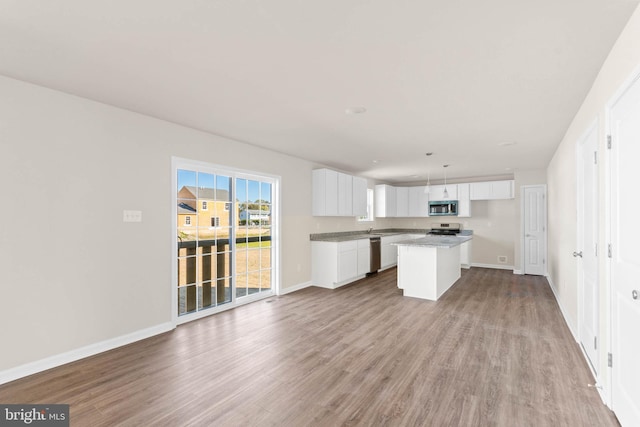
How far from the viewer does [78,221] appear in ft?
9.35

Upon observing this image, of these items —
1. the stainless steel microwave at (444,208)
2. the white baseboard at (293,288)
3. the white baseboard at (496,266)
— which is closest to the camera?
the white baseboard at (293,288)

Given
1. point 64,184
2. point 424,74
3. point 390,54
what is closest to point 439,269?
point 424,74

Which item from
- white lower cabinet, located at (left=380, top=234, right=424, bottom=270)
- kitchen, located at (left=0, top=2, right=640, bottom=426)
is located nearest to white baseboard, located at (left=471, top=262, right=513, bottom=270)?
white lower cabinet, located at (left=380, top=234, right=424, bottom=270)

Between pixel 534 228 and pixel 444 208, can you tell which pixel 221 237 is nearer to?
pixel 444 208

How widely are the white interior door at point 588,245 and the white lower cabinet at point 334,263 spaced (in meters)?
3.44

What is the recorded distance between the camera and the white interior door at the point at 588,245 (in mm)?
2410

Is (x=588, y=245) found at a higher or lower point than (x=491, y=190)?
lower

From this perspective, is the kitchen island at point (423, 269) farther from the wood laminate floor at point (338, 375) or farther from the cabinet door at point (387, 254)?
the cabinet door at point (387, 254)

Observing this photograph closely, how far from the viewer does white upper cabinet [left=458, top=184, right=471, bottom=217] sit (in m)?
7.73

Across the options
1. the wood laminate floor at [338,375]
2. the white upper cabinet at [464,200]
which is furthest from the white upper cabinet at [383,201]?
the wood laminate floor at [338,375]

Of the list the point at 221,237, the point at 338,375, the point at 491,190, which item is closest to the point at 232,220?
the point at 221,237

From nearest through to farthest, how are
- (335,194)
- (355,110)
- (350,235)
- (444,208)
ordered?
(355,110) → (335,194) → (350,235) → (444,208)

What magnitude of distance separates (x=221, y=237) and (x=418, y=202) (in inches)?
244

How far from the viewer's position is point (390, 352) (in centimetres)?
295
